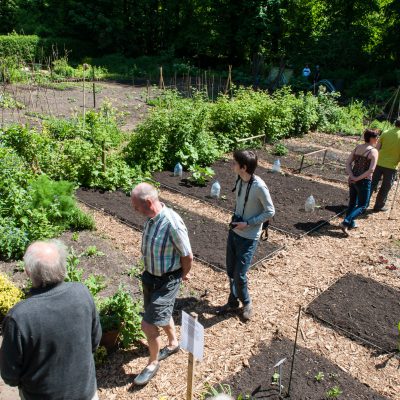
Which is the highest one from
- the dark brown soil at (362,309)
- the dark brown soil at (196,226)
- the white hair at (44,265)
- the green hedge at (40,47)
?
the green hedge at (40,47)

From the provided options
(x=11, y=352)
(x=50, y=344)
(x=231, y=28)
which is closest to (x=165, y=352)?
(x=50, y=344)

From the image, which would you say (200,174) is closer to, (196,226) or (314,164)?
(196,226)

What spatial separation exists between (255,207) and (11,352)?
8.94ft

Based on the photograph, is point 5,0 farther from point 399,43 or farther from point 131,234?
point 131,234

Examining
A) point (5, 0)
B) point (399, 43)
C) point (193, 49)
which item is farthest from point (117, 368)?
point (5, 0)

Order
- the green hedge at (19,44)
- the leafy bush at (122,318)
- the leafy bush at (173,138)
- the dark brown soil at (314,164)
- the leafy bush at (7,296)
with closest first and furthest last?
the leafy bush at (122,318) → the leafy bush at (7,296) → the leafy bush at (173,138) → the dark brown soil at (314,164) → the green hedge at (19,44)

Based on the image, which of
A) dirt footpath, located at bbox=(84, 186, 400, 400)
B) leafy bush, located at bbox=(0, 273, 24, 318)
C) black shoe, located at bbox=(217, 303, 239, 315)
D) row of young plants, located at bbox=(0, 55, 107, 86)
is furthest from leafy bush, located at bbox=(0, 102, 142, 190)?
row of young plants, located at bbox=(0, 55, 107, 86)

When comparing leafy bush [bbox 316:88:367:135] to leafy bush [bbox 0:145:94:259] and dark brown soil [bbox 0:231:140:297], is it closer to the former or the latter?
leafy bush [bbox 0:145:94:259]

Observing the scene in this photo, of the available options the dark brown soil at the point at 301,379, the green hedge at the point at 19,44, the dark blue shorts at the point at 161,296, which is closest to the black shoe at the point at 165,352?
the dark blue shorts at the point at 161,296

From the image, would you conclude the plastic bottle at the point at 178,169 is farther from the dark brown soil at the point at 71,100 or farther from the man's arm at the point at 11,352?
the man's arm at the point at 11,352

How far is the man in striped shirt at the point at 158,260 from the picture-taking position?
11.4 feet

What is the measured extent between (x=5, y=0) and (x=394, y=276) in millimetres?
32760

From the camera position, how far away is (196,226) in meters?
6.95

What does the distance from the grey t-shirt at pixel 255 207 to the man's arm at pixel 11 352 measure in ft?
8.41
